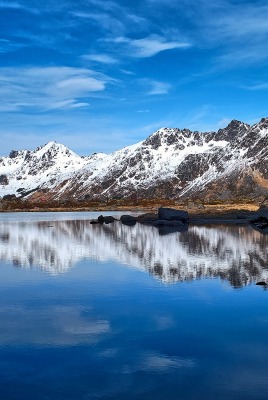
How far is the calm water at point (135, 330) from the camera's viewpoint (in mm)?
16516

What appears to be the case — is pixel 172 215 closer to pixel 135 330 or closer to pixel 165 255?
pixel 165 255

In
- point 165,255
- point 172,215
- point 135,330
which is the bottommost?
point 135,330

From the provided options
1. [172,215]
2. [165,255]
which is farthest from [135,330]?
[172,215]

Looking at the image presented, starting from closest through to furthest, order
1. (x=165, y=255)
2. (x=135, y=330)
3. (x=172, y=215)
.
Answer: (x=135, y=330) < (x=165, y=255) < (x=172, y=215)

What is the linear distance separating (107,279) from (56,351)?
53.5 feet

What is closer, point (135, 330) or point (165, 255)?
point (135, 330)

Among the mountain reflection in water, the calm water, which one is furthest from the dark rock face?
the calm water

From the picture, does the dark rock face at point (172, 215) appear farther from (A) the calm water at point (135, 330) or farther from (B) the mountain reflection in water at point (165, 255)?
(A) the calm water at point (135, 330)

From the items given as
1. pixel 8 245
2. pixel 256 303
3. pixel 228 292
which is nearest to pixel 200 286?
pixel 228 292

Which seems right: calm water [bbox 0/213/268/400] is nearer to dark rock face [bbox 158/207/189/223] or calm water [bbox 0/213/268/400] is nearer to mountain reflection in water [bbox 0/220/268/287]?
mountain reflection in water [bbox 0/220/268/287]

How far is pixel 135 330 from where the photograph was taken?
74.9ft

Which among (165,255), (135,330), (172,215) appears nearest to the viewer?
(135,330)

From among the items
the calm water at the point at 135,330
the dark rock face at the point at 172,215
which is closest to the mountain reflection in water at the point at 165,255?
the calm water at the point at 135,330

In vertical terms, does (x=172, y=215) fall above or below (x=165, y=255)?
above
